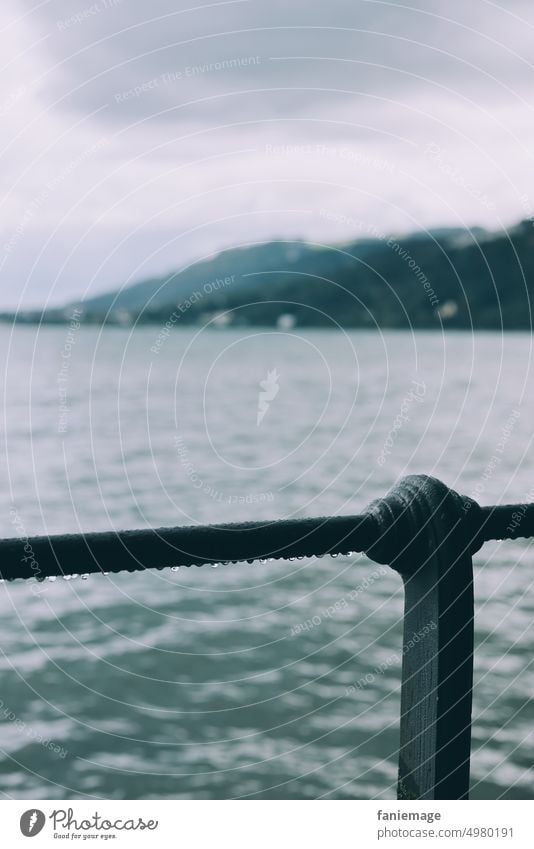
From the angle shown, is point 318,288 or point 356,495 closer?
point 356,495

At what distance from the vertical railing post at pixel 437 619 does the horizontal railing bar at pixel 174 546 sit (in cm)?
11

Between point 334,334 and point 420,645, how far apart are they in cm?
14535

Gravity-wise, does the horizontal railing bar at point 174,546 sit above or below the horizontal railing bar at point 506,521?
below

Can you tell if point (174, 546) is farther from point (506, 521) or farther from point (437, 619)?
point (506, 521)

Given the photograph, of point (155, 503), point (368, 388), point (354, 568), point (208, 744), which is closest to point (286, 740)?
point (208, 744)

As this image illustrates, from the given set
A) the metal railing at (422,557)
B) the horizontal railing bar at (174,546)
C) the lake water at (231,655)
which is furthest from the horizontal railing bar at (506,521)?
the lake water at (231,655)

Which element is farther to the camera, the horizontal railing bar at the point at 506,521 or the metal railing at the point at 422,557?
the horizontal railing bar at the point at 506,521

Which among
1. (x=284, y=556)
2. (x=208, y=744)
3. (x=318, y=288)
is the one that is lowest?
(x=208, y=744)

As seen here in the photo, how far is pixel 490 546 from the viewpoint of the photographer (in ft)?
73.4

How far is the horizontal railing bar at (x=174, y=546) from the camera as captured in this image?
1.36m

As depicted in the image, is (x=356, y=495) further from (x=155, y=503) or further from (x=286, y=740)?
(x=286, y=740)

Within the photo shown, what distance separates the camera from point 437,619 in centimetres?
160

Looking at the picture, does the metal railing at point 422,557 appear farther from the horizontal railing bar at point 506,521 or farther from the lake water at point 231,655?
the lake water at point 231,655
